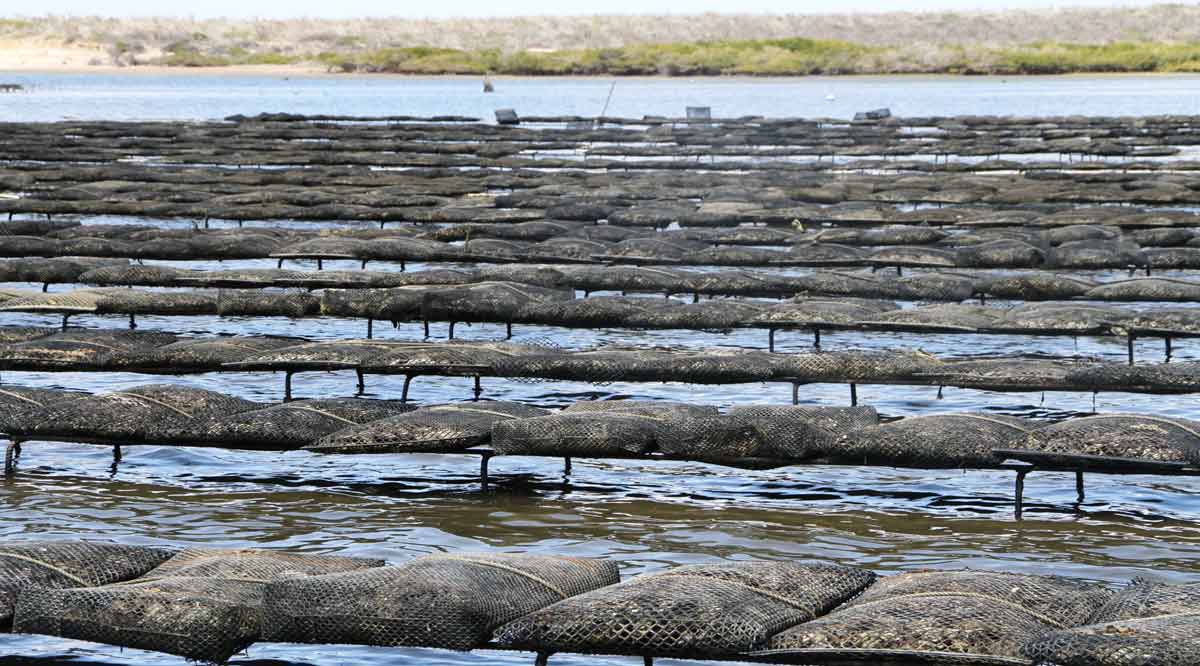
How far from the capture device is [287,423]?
36.8ft

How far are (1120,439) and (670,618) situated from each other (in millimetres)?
4422

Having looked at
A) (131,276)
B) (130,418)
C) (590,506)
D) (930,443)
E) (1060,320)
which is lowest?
(590,506)

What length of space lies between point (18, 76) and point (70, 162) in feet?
284

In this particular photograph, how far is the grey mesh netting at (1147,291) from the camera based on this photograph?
17.0 meters

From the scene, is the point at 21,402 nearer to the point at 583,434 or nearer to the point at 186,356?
the point at 186,356

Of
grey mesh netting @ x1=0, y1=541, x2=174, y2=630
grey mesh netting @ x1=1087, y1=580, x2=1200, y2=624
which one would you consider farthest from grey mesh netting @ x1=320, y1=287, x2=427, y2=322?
grey mesh netting @ x1=1087, y1=580, x2=1200, y2=624

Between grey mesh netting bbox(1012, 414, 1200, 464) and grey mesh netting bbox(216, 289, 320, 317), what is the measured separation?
26.4ft

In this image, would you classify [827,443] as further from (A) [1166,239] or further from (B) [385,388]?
(A) [1166,239]

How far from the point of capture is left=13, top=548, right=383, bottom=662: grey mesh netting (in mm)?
7008

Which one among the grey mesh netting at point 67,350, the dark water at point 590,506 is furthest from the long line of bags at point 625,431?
the grey mesh netting at point 67,350

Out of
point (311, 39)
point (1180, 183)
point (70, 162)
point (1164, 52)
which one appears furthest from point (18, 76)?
point (1180, 183)

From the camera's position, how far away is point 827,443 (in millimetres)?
10641

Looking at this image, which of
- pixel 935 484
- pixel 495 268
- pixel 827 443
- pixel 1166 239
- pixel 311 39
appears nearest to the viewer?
pixel 827 443

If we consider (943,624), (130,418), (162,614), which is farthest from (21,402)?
(943,624)
